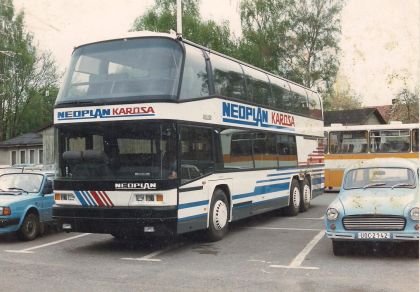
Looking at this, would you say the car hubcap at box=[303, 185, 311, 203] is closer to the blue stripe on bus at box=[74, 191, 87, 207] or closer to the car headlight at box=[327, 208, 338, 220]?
the car headlight at box=[327, 208, 338, 220]

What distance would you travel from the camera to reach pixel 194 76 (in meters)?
11.0

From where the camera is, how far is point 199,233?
1165 centimetres

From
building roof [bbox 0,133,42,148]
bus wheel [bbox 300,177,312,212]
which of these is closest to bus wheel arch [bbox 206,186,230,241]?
bus wheel [bbox 300,177,312,212]

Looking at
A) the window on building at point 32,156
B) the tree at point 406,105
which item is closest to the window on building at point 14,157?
the window on building at point 32,156

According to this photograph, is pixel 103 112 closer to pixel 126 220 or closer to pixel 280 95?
pixel 126 220

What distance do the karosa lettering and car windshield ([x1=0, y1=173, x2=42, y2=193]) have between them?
296cm

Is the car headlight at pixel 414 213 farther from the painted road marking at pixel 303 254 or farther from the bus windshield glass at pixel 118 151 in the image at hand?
the bus windshield glass at pixel 118 151

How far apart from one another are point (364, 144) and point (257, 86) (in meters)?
13.0

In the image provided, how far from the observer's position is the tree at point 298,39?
47906 millimetres

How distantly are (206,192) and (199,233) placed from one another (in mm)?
Answer: 1071

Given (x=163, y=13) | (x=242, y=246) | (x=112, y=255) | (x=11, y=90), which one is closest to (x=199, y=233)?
(x=242, y=246)

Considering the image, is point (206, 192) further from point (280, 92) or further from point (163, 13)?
point (163, 13)

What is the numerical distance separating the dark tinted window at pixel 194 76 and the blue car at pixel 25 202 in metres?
4.40

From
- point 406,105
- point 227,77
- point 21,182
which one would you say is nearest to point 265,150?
point 227,77
